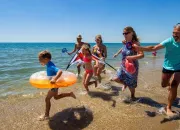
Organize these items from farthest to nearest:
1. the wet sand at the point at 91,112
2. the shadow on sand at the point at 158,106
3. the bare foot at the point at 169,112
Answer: the bare foot at the point at 169,112 → the shadow on sand at the point at 158,106 → the wet sand at the point at 91,112

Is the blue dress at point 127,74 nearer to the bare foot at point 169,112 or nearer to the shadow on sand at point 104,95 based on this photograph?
the shadow on sand at point 104,95

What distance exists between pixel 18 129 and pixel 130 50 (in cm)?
325

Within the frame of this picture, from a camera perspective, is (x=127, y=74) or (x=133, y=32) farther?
(x=127, y=74)

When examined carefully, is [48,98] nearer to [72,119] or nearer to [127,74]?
[72,119]

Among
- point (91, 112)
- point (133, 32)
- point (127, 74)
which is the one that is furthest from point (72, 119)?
point (133, 32)

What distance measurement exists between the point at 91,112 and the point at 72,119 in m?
0.57

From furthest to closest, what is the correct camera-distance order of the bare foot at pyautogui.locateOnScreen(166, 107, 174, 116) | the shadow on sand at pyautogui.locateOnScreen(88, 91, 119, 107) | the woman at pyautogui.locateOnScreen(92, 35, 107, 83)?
the woman at pyautogui.locateOnScreen(92, 35, 107, 83) < the shadow on sand at pyautogui.locateOnScreen(88, 91, 119, 107) < the bare foot at pyautogui.locateOnScreen(166, 107, 174, 116)

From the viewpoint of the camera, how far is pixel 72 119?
15.2 feet

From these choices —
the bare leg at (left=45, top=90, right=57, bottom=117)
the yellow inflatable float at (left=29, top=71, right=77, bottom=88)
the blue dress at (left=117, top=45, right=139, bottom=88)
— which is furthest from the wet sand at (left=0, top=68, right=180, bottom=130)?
the yellow inflatable float at (left=29, top=71, right=77, bottom=88)

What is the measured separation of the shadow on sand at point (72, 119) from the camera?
14.1ft

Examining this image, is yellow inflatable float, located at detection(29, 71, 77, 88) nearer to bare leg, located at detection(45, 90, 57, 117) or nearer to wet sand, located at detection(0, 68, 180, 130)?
bare leg, located at detection(45, 90, 57, 117)

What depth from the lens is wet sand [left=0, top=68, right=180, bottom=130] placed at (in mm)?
4301

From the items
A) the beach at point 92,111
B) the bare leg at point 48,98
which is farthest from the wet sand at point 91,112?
the bare leg at point 48,98

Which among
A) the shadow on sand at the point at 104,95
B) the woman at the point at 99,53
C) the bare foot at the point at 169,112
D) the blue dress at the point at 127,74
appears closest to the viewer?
the bare foot at the point at 169,112
